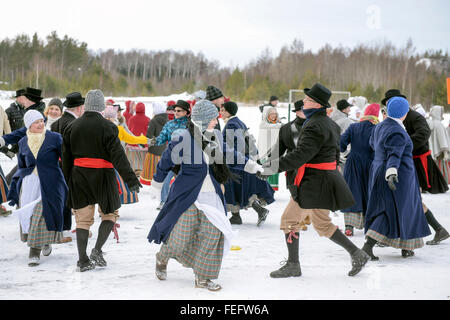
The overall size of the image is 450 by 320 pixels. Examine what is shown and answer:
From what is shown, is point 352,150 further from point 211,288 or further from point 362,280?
point 211,288

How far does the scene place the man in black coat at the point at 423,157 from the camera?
20.2ft

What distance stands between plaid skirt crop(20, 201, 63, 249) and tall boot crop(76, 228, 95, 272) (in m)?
0.60

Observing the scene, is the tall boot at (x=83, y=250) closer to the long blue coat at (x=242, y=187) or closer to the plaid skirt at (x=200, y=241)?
the plaid skirt at (x=200, y=241)

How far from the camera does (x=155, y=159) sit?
10.5 meters

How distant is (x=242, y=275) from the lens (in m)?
4.80

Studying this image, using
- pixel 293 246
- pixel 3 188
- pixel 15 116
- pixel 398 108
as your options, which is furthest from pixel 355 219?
pixel 15 116

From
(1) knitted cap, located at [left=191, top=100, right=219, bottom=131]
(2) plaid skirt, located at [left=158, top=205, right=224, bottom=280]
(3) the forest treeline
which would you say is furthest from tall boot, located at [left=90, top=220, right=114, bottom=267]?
(3) the forest treeline

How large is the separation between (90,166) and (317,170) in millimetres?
2010

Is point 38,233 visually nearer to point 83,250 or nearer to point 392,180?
point 83,250

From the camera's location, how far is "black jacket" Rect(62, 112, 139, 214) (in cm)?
476

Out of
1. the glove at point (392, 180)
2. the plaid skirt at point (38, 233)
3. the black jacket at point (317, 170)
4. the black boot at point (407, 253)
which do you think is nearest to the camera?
the black jacket at point (317, 170)

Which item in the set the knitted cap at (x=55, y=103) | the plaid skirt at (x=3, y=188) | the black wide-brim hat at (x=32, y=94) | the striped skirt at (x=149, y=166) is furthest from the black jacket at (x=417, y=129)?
the striped skirt at (x=149, y=166)

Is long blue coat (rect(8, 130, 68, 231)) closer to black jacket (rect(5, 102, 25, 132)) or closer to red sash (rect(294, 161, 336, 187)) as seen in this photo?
red sash (rect(294, 161, 336, 187))

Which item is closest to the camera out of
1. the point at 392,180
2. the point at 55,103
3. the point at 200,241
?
the point at 200,241
